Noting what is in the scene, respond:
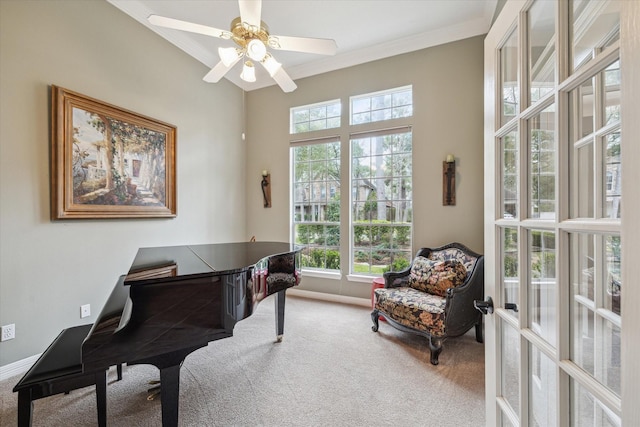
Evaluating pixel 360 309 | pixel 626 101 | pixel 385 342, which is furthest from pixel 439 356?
pixel 626 101

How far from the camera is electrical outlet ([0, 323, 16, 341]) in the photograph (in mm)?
2016

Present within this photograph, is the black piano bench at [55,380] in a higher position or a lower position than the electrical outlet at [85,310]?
higher

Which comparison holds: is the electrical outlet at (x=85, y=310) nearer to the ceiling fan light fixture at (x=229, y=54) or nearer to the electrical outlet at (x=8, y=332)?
the electrical outlet at (x=8, y=332)

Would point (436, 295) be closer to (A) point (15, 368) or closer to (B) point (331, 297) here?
(B) point (331, 297)

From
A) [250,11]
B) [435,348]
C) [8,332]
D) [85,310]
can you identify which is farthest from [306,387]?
[250,11]

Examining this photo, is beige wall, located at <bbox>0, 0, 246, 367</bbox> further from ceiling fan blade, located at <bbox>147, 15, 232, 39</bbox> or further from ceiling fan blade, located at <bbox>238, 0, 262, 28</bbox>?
ceiling fan blade, located at <bbox>238, 0, 262, 28</bbox>

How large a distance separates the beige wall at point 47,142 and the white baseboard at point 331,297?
69.1 inches

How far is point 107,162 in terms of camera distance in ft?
8.71

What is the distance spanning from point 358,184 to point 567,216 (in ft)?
10.3

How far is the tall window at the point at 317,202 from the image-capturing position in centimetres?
393

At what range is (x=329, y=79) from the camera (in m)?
3.88

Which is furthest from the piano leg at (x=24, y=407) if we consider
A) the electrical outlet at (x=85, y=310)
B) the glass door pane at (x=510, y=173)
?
the glass door pane at (x=510, y=173)

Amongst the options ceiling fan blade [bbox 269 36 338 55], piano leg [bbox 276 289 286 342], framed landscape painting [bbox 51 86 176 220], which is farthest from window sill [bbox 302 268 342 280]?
ceiling fan blade [bbox 269 36 338 55]

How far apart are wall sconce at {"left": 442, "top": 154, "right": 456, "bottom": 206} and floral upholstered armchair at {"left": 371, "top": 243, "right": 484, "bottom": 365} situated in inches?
21.4
